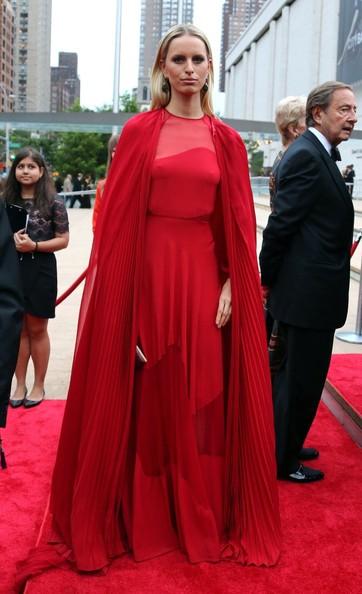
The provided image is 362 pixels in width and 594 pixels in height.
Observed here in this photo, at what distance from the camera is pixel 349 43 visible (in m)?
37.2

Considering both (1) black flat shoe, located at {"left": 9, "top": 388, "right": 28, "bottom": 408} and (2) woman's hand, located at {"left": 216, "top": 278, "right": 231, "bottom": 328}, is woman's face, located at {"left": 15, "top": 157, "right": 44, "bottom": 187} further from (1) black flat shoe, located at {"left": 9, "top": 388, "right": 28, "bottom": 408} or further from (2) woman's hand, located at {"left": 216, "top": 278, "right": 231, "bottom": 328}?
(2) woman's hand, located at {"left": 216, "top": 278, "right": 231, "bottom": 328}

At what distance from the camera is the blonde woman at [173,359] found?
2529 mm

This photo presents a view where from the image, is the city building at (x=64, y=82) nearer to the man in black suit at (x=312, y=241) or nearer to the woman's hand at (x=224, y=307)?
the man in black suit at (x=312, y=241)

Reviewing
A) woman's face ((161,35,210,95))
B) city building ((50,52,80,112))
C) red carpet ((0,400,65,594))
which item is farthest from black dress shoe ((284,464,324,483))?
city building ((50,52,80,112))

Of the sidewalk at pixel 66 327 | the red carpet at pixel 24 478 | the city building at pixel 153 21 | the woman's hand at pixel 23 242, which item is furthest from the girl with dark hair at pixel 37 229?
the city building at pixel 153 21

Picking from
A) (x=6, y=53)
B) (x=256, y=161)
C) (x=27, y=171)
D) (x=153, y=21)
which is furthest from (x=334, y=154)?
(x=6, y=53)

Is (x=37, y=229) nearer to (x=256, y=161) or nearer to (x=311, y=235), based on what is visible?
(x=311, y=235)

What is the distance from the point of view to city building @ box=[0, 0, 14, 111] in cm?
10356

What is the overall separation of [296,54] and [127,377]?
161ft

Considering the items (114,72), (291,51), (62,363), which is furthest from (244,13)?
(62,363)

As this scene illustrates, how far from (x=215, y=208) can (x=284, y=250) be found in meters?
0.66

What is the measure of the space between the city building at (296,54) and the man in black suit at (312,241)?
27204mm

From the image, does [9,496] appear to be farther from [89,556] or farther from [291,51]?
[291,51]

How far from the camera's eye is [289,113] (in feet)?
12.1
